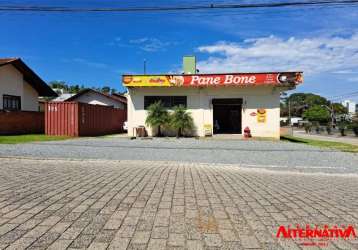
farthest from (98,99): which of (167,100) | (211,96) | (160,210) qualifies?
(160,210)

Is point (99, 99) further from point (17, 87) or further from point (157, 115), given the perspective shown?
point (157, 115)

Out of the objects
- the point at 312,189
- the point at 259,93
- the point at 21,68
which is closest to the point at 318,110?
the point at 259,93

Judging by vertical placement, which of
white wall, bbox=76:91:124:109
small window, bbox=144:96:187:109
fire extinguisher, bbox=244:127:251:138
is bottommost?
fire extinguisher, bbox=244:127:251:138

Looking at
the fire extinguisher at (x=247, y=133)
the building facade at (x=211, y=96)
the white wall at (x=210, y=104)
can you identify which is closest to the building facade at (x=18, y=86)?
the building facade at (x=211, y=96)

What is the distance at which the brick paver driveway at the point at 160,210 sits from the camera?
3.54m

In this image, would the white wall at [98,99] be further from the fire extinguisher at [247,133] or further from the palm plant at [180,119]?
the fire extinguisher at [247,133]

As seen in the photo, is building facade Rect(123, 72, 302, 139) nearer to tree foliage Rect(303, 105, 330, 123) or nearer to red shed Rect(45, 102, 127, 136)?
red shed Rect(45, 102, 127, 136)

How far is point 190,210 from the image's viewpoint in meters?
4.73

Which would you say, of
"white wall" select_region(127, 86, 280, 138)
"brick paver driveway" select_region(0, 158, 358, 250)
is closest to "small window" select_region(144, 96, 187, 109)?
"white wall" select_region(127, 86, 280, 138)

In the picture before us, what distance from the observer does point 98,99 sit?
41906 mm

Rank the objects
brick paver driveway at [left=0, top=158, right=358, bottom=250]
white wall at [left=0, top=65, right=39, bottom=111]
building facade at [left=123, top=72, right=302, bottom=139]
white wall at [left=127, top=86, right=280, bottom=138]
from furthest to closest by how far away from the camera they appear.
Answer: white wall at [left=0, top=65, right=39, bottom=111], white wall at [left=127, top=86, right=280, bottom=138], building facade at [left=123, top=72, right=302, bottom=139], brick paver driveway at [left=0, top=158, right=358, bottom=250]

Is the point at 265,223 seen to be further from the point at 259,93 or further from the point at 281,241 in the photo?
the point at 259,93

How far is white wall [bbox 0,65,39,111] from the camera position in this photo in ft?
87.7

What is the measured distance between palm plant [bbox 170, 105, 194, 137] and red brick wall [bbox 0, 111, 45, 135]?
1167 centimetres
